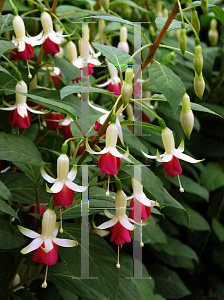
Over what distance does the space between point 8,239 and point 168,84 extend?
345 mm

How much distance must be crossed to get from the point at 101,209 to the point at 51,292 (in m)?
0.41

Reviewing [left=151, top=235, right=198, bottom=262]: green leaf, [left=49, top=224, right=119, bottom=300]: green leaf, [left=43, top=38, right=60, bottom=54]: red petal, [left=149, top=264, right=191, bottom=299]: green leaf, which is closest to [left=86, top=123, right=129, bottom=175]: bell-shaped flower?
[left=49, top=224, right=119, bottom=300]: green leaf

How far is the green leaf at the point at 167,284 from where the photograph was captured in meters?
1.11

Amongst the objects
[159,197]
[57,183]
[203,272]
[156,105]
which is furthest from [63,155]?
[203,272]

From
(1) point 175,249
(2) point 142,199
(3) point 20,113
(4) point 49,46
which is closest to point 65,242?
(2) point 142,199

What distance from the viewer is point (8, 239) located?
1.58 ft

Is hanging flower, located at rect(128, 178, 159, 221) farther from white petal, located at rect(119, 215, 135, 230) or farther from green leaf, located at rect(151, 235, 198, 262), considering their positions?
green leaf, located at rect(151, 235, 198, 262)

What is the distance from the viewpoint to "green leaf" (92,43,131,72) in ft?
1.40

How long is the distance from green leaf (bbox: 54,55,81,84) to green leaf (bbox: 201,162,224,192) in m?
0.83

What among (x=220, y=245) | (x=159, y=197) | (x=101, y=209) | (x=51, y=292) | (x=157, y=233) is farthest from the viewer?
(x=220, y=245)

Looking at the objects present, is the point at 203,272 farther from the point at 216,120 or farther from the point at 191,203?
the point at 216,120

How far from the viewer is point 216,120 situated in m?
1.42

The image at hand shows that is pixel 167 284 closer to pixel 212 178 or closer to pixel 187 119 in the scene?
pixel 212 178

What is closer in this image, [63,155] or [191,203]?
[63,155]
